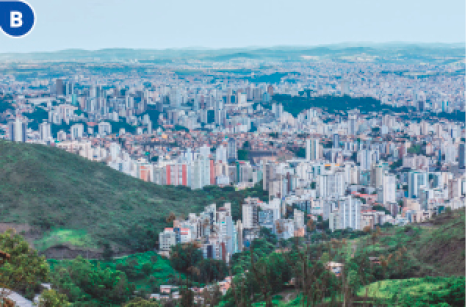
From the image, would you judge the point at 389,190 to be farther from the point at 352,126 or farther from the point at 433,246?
the point at 352,126

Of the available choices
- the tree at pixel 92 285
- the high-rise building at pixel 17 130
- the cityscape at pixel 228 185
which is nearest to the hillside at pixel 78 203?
the cityscape at pixel 228 185

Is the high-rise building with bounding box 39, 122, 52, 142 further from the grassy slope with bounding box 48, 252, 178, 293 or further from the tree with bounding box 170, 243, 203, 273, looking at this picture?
the tree with bounding box 170, 243, 203, 273

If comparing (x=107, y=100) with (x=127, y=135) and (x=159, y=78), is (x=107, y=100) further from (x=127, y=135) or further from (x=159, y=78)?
(x=159, y=78)

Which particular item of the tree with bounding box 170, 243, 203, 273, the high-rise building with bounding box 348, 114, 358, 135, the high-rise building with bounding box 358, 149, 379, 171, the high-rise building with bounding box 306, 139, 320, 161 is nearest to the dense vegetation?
the tree with bounding box 170, 243, 203, 273

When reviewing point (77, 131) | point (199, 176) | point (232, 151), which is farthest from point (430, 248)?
point (77, 131)

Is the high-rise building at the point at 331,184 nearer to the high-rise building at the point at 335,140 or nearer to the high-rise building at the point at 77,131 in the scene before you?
the high-rise building at the point at 335,140

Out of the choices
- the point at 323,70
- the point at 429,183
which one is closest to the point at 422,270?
the point at 429,183

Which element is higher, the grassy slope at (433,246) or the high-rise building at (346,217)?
the grassy slope at (433,246)
